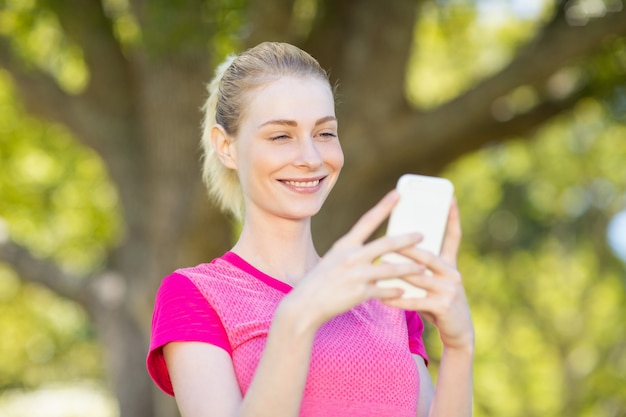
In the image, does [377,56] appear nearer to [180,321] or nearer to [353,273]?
[180,321]

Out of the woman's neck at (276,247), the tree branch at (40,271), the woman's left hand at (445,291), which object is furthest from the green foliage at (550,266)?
the woman's left hand at (445,291)

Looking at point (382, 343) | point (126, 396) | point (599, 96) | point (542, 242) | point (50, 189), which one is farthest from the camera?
point (542, 242)

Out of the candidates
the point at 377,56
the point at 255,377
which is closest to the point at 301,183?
the point at 255,377

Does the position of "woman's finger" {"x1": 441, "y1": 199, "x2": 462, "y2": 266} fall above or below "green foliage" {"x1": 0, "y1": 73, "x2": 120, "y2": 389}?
below

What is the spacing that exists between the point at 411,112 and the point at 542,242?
9557 millimetres

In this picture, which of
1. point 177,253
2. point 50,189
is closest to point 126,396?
point 177,253

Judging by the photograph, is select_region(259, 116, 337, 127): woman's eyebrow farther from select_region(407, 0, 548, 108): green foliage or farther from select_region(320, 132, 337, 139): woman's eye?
select_region(407, 0, 548, 108): green foliage

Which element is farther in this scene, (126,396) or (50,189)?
(50,189)

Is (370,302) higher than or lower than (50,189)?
lower

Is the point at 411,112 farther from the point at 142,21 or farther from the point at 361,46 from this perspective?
the point at 142,21

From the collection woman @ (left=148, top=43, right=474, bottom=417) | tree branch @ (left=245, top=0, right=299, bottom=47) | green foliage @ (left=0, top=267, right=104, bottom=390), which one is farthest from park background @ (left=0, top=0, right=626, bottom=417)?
green foliage @ (left=0, top=267, right=104, bottom=390)

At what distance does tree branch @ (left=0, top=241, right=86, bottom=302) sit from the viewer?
898cm

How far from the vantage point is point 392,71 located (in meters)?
7.72

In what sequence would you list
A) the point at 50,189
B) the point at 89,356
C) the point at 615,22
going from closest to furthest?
the point at 615,22 < the point at 50,189 < the point at 89,356
